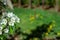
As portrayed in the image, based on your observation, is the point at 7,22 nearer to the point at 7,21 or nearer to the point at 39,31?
the point at 7,21

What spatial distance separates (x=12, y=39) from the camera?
17.6 feet

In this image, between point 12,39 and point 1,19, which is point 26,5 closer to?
point 12,39

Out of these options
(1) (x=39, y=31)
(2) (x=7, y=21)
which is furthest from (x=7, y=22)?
(1) (x=39, y=31)

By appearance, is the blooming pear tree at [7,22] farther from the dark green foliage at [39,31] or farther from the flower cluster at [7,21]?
the dark green foliage at [39,31]

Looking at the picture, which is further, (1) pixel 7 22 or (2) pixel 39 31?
(2) pixel 39 31

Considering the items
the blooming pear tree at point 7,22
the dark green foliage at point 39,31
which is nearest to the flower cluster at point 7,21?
the blooming pear tree at point 7,22

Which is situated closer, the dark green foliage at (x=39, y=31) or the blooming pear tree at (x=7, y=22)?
the blooming pear tree at (x=7, y=22)

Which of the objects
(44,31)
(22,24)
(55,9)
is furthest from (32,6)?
(44,31)

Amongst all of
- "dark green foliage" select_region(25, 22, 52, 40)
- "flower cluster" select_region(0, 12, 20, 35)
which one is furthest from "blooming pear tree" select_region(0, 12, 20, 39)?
"dark green foliage" select_region(25, 22, 52, 40)

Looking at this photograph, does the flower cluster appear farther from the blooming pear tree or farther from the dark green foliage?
the dark green foliage

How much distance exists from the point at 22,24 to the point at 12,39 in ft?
4.31

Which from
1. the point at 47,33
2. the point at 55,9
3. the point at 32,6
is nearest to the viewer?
the point at 47,33

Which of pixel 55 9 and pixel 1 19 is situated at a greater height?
pixel 1 19

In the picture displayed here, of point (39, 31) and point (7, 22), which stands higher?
point (7, 22)
